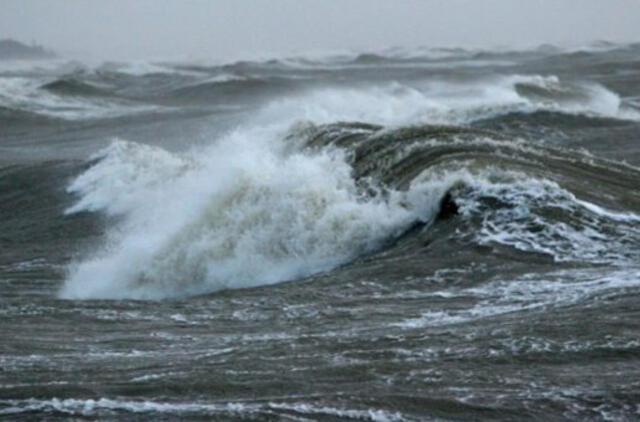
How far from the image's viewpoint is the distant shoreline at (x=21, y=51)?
327 feet

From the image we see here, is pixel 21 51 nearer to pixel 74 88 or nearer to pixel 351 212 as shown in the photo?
pixel 74 88

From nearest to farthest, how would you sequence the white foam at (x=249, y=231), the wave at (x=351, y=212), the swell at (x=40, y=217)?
the wave at (x=351, y=212), the white foam at (x=249, y=231), the swell at (x=40, y=217)

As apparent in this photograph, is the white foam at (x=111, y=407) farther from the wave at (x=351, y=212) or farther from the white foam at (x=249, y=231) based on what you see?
the white foam at (x=249, y=231)

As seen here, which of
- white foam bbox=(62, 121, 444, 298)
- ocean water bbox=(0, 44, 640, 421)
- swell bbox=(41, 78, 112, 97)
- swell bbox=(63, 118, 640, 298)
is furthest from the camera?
swell bbox=(41, 78, 112, 97)

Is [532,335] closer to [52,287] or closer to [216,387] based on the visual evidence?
[216,387]

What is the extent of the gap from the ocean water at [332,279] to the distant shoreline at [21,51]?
269 feet

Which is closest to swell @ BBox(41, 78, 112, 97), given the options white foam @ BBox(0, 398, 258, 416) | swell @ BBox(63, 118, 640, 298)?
swell @ BBox(63, 118, 640, 298)

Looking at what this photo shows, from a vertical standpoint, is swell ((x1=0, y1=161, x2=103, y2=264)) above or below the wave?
below

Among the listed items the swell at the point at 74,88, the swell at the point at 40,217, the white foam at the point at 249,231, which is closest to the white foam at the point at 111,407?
the white foam at the point at 249,231

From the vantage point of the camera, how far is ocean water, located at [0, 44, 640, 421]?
20.2 ft

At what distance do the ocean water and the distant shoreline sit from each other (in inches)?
3231

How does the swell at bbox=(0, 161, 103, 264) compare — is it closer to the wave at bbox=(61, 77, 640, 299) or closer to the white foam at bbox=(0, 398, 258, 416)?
the wave at bbox=(61, 77, 640, 299)

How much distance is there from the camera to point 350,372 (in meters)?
6.51

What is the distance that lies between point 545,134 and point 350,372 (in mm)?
16534
